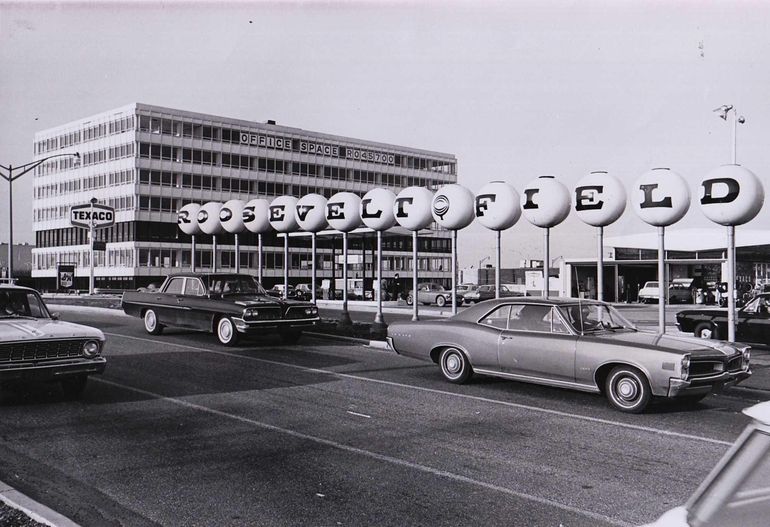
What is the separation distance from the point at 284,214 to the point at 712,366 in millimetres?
15684

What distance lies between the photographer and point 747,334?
Result: 14.6m

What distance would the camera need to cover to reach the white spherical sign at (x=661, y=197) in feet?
44.3

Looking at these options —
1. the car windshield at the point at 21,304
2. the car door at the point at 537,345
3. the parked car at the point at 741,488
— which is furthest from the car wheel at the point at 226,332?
the parked car at the point at 741,488

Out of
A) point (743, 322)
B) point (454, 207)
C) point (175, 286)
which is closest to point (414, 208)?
point (454, 207)

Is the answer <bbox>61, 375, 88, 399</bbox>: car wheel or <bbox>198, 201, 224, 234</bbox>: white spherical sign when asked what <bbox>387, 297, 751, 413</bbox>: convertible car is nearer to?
<bbox>61, 375, 88, 399</bbox>: car wheel

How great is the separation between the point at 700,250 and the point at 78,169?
61.0 m

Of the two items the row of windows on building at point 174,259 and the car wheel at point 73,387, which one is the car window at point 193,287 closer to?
the car wheel at point 73,387

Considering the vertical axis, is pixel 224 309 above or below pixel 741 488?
below

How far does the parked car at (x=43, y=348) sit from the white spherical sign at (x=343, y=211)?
466 inches

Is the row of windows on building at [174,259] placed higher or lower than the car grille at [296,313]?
higher

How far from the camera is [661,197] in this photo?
13562mm

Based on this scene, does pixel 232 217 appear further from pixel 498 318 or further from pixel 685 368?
pixel 685 368

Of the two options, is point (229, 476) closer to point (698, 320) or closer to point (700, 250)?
point (698, 320)

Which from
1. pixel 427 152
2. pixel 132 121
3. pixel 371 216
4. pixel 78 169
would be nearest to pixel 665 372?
pixel 371 216
